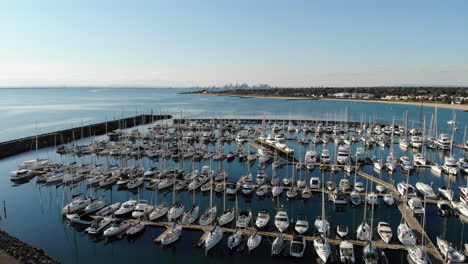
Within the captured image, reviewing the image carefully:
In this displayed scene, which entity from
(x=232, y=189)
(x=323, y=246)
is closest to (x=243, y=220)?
(x=323, y=246)

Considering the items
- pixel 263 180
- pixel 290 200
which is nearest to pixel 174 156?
pixel 263 180

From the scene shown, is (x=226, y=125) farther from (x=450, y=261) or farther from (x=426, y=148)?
(x=450, y=261)

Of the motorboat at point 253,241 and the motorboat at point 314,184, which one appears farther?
the motorboat at point 314,184

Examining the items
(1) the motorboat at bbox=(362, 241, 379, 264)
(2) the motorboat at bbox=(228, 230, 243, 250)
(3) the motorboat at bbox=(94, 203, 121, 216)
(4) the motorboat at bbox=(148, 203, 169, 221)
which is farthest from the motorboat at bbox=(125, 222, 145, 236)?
(1) the motorboat at bbox=(362, 241, 379, 264)

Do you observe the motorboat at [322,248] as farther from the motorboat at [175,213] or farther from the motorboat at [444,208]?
the motorboat at [444,208]

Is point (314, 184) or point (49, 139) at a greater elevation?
point (49, 139)

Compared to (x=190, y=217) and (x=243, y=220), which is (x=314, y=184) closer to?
(x=243, y=220)

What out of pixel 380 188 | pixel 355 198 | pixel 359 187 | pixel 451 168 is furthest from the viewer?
pixel 451 168

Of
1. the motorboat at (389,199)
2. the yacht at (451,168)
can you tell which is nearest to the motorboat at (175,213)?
the motorboat at (389,199)
